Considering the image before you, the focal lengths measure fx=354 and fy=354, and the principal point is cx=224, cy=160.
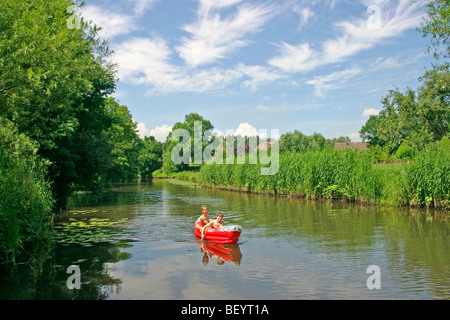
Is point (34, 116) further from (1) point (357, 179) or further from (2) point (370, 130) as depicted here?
(2) point (370, 130)

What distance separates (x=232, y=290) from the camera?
7.71m

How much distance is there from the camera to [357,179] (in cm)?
2202

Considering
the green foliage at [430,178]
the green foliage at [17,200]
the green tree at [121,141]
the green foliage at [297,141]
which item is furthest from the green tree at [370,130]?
the green foliage at [17,200]

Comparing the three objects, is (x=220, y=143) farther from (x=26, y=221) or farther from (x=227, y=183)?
(x=26, y=221)

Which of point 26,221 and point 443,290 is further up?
point 26,221

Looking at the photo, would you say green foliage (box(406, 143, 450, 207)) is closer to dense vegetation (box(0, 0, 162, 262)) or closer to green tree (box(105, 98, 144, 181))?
dense vegetation (box(0, 0, 162, 262))

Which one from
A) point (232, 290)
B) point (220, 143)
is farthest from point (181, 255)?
point (220, 143)

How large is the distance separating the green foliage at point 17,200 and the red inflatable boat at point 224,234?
555 cm

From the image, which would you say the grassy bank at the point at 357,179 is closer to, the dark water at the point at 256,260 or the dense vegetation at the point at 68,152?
the dense vegetation at the point at 68,152

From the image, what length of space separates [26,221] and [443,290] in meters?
11.0

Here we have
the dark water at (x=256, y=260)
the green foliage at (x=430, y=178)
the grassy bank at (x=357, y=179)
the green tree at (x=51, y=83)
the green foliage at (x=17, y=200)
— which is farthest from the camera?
the grassy bank at (x=357, y=179)

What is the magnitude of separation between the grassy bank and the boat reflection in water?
11.8 metres

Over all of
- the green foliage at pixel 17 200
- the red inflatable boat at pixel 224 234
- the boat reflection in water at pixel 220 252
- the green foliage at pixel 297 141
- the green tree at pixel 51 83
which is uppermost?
the green foliage at pixel 297 141

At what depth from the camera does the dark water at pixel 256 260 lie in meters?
7.64
